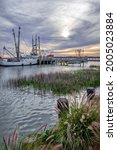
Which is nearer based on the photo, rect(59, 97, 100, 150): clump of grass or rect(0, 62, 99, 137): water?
rect(59, 97, 100, 150): clump of grass

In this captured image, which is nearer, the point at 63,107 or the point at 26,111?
the point at 63,107

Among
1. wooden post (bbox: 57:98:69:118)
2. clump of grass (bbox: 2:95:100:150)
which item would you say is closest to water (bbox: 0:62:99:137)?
wooden post (bbox: 57:98:69:118)

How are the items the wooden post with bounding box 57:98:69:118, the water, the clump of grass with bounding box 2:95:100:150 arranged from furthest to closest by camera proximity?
the water < the wooden post with bounding box 57:98:69:118 < the clump of grass with bounding box 2:95:100:150

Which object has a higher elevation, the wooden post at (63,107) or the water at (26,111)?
the wooden post at (63,107)

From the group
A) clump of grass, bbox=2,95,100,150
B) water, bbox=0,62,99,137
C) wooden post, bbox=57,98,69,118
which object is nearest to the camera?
clump of grass, bbox=2,95,100,150

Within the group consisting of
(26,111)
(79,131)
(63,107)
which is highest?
(63,107)

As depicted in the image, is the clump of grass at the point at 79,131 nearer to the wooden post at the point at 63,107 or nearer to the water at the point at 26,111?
the wooden post at the point at 63,107

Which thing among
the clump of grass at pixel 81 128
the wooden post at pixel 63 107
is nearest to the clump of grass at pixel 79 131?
the clump of grass at pixel 81 128

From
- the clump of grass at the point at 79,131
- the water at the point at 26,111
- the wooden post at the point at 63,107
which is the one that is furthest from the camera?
the water at the point at 26,111

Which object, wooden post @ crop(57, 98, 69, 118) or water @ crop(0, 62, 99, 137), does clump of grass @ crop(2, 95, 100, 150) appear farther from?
water @ crop(0, 62, 99, 137)

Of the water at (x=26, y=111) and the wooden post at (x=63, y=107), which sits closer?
the wooden post at (x=63, y=107)

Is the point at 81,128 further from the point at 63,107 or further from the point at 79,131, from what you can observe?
the point at 63,107

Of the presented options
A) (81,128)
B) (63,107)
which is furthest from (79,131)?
(63,107)

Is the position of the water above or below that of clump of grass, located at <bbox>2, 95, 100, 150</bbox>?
below
